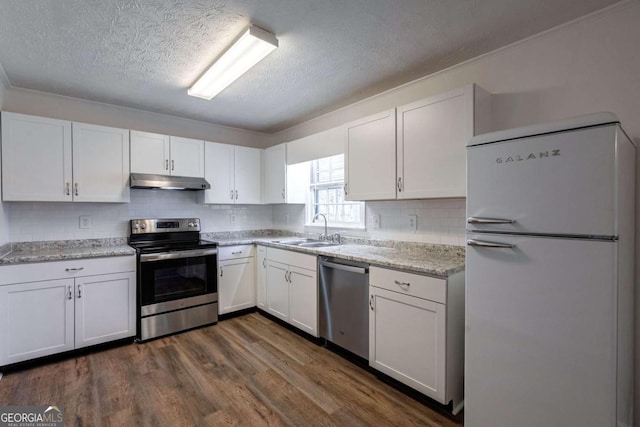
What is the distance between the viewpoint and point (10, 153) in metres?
2.59

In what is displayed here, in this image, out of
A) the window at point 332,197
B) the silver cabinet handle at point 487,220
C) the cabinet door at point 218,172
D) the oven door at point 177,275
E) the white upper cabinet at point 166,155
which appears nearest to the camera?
the silver cabinet handle at point 487,220

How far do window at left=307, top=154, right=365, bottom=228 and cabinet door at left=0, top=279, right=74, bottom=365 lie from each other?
2.57m

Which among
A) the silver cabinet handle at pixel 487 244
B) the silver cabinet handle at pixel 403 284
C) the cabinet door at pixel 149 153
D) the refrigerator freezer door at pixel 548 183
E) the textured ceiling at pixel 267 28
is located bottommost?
the silver cabinet handle at pixel 403 284

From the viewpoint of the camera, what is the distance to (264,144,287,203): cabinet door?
3.79m

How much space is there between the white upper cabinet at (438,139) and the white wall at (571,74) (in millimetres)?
206

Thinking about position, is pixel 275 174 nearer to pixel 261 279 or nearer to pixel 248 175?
pixel 248 175

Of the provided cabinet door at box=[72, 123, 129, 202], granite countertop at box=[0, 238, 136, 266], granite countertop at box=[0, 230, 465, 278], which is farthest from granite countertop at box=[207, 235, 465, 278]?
cabinet door at box=[72, 123, 129, 202]

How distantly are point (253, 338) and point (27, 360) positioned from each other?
5.90 feet

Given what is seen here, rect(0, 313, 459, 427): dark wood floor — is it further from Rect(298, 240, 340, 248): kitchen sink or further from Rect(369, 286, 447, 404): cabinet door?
Rect(298, 240, 340, 248): kitchen sink

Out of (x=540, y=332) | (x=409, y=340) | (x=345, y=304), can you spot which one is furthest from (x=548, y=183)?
(x=345, y=304)

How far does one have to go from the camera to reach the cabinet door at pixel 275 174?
3.79m

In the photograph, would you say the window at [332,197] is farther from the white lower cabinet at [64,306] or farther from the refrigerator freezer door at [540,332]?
the white lower cabinet at [64,306]

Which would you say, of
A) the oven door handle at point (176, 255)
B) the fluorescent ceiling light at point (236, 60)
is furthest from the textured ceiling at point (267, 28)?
the oven door handle at point (176, 255)

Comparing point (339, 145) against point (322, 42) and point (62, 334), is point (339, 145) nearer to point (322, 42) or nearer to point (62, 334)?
point (322, 42)
